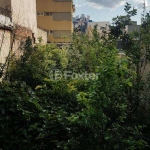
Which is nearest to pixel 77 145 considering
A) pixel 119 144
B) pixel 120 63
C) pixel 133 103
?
pixel 119 144

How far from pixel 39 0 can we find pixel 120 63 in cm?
2783

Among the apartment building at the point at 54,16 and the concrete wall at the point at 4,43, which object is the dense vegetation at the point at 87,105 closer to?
the concrete wall at the point at 4,43

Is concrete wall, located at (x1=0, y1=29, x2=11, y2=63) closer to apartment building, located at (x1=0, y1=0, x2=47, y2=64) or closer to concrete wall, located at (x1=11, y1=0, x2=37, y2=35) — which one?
apartment building, located at (x1=0, y1=0, x2=47, y2=64)

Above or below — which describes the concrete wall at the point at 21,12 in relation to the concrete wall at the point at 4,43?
above

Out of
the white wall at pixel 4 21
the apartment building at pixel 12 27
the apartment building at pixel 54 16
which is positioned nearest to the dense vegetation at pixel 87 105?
the apartment building at pixel 12 27

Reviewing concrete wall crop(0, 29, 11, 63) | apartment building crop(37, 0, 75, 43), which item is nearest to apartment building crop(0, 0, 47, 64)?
concrete wall crop(0, 29, 11, 63)

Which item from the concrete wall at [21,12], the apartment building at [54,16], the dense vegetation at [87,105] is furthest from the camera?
the apartment building at [54,16]

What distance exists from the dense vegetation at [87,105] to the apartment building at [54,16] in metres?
22.3

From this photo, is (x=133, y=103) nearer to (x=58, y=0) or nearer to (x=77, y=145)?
(x=77, y=145)

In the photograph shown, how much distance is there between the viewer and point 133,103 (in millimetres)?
4844

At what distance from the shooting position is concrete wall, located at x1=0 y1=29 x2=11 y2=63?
20.3 feet

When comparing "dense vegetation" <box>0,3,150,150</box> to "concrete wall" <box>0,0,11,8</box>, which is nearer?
"dense vegetation" <box>0,3,150,150</box>

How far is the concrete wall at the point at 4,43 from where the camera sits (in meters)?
6.20

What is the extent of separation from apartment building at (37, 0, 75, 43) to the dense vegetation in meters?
22.3
